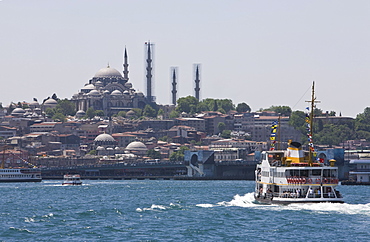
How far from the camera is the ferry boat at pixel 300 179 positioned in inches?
2438

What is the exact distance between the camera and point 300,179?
6225 cm

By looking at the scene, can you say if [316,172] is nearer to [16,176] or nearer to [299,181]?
[299,181]

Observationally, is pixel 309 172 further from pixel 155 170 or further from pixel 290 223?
pixel 155 170

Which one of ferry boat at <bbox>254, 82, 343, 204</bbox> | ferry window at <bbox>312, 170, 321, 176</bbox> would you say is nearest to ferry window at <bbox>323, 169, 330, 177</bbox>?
ferry boat at <bbox>254, 82, 343, 204</bbox>

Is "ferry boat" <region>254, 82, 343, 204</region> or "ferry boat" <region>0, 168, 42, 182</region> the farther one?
"ferry boat" <region>0, 168, 42, 182</region>

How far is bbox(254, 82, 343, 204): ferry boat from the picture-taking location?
203ft

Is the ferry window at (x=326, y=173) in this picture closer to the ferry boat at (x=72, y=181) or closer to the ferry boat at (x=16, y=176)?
the ferry boat at (x=72, y=181)

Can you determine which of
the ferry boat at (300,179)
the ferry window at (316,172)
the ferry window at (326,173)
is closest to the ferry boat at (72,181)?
the ferry boat at (300,179)

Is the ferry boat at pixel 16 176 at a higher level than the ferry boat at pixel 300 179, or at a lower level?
higher

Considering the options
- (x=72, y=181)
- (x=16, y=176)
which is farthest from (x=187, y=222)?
(x=16, y=176)

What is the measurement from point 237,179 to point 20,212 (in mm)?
89321

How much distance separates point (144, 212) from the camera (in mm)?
64375

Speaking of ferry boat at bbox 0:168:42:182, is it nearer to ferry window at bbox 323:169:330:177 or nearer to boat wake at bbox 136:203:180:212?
boat wake at bbox 136:203:180:212

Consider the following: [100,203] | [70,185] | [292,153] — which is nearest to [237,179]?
[70,185]
